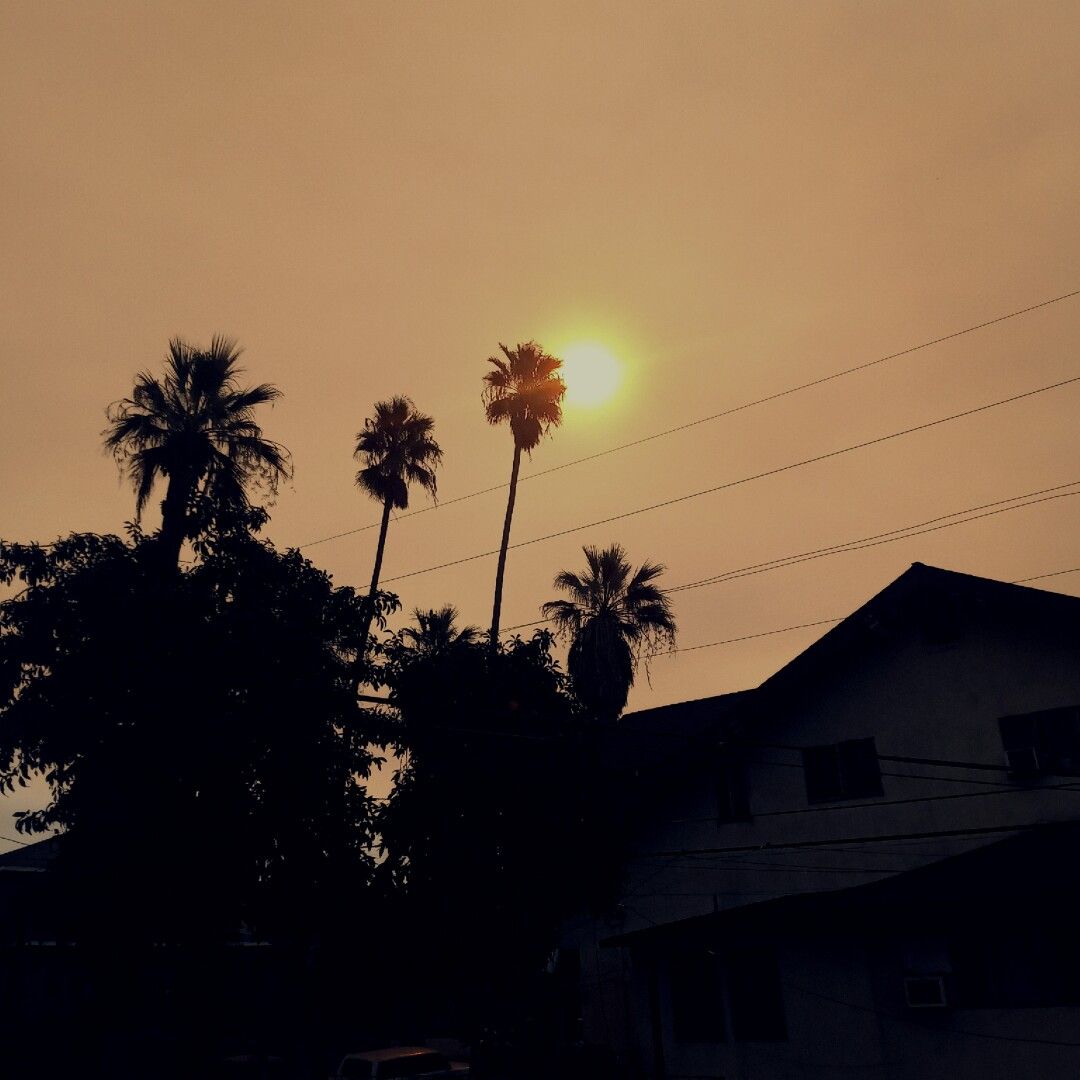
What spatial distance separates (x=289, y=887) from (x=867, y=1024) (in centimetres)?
1209

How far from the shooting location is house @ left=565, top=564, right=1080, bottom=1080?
2022 cm

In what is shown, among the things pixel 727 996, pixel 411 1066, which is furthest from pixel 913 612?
pixel 411 1066

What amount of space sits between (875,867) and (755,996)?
13.0ft

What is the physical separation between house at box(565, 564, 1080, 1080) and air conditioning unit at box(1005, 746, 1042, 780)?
6cm

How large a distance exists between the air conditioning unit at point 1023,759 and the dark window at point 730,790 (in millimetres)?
6066

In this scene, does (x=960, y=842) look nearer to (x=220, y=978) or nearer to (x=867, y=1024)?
(x=867, y=1024)

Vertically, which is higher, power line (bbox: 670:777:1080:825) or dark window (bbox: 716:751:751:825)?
dark window (bbox: 716:751:751:825)

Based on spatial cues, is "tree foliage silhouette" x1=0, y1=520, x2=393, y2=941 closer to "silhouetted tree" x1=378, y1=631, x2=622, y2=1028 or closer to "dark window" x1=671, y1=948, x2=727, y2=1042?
"silhouetted tree" x1=378, y1=631, x2=622, y2=1028

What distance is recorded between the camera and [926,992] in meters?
20.7

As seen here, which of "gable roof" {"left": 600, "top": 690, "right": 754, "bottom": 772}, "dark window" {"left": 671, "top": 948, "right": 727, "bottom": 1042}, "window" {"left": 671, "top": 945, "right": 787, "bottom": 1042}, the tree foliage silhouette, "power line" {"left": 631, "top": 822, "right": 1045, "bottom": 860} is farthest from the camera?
"gable roof" {"left": 600, "top": 690, "right": 754, "bottom": 772}

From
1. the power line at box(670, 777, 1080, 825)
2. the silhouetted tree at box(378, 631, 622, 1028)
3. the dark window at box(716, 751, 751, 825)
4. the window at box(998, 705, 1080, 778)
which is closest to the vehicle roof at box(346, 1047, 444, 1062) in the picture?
the silhouetted tree at box(378, 631, 622, 1028)

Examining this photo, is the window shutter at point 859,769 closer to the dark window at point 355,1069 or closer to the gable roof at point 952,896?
the gable roof at point 952,896

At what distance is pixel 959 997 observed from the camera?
20.7 m

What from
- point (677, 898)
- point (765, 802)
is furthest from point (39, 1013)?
point (765, 802)
